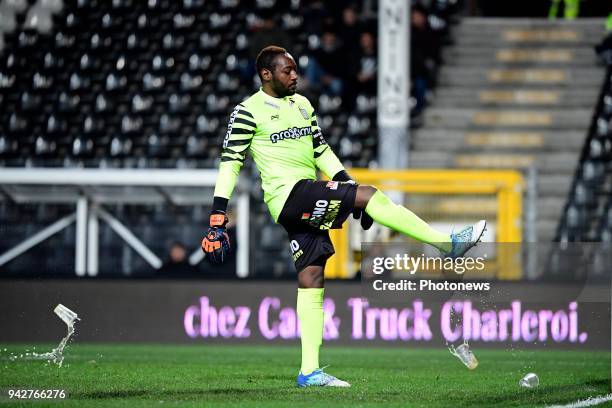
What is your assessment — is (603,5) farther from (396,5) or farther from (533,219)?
(533,219)

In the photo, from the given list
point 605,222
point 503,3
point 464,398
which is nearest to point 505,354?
point 605,222

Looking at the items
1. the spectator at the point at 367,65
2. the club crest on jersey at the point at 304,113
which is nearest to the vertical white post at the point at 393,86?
the spectator at the point at 367,65

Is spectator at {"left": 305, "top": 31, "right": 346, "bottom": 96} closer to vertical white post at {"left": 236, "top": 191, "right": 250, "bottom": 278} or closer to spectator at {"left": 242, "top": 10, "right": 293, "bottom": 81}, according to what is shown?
spectator at {"left": 242, "top": 10, "right": 293, "bottom": 81}

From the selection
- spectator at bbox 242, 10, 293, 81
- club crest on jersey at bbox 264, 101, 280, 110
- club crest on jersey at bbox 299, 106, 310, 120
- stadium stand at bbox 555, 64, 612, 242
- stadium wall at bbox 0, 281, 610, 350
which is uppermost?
spectator at bbox 242, 10, 293, 81

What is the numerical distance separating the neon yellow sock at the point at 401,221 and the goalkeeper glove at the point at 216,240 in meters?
0.84

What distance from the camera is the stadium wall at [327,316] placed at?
38.5 feet

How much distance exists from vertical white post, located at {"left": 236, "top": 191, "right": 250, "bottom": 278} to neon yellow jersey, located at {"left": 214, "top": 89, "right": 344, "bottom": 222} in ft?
18.2

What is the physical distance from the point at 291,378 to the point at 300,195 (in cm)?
152

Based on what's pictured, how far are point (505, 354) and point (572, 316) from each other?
0.93m

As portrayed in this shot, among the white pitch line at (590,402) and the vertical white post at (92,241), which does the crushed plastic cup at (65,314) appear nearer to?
the white pitch line at (590,402)

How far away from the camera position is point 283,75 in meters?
7.75

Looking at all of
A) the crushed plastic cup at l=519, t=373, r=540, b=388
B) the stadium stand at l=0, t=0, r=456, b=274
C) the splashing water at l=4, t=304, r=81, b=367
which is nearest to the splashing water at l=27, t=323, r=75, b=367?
the splashing water at l=4, t=304, r=81, b=367

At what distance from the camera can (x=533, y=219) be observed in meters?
13.3

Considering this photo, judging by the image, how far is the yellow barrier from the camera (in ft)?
43.8
